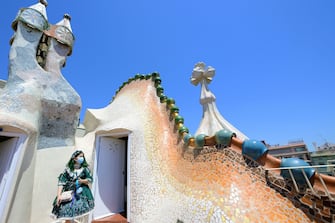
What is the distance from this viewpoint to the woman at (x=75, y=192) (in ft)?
8.21

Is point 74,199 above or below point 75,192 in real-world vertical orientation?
below

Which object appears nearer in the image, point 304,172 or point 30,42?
point 304,172

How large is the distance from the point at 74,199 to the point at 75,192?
0.34ft

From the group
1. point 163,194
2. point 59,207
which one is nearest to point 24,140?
point 59,207

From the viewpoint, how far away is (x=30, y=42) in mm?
4336

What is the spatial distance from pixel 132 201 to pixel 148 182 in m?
0.57

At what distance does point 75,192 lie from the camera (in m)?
2.65

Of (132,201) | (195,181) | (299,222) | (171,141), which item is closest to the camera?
(299,222)

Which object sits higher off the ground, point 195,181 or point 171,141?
point 171,141

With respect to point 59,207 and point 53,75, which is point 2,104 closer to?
point 53,75

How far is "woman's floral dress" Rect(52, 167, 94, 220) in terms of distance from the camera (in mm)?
2492

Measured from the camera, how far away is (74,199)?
2.61 m

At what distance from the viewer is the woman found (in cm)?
250

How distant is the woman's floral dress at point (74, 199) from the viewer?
8.17 feet
